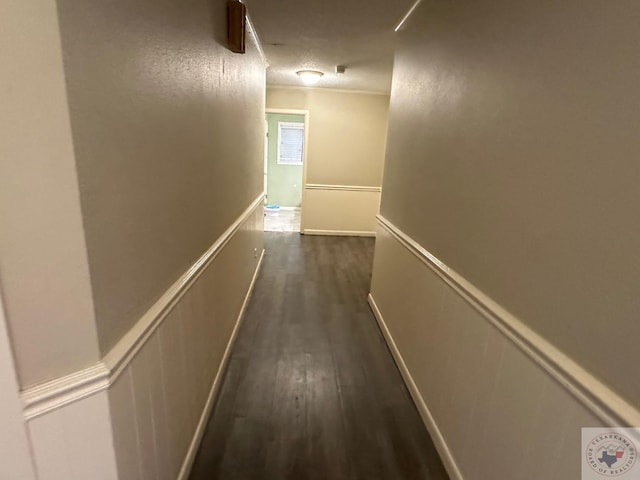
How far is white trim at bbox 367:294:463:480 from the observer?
1475 millimetres

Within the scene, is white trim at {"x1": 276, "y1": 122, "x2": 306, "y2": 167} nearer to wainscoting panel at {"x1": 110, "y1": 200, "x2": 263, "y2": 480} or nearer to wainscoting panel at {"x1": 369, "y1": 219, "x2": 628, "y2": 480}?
wainscoting panel at {"x1": 110, "y1": 200, "x2": 263, "y2": 480}

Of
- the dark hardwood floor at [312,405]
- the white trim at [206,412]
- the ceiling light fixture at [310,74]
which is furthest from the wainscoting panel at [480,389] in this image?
the ceiling light fixture at [310,74]

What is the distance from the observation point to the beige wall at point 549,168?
0.76 metres

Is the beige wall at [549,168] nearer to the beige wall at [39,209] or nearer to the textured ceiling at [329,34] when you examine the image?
the textured ceiling at [329,34]

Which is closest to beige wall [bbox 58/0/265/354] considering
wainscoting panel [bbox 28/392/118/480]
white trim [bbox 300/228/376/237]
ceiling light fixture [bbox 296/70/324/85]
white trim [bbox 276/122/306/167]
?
wainscoting panel [bbox 28/392/118/480]

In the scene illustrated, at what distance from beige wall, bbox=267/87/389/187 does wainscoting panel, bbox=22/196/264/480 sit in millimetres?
3759

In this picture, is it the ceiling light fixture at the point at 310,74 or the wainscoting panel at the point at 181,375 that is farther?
the ceiling light fixture at the point at 310,74

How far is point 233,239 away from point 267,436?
1.19 metres

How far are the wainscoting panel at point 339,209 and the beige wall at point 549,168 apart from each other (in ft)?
12.8

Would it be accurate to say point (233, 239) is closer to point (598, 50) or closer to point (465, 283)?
point (465, 283)

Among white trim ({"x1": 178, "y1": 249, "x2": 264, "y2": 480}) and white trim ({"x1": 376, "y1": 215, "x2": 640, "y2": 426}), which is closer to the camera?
white trim ({"x1": 376, "y1": 215, "x2": 640, "y2": 426})

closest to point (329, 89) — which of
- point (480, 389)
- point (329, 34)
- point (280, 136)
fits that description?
point (329, 34)

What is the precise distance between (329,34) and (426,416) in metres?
2.87

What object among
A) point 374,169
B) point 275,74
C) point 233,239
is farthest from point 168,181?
point 374,169
